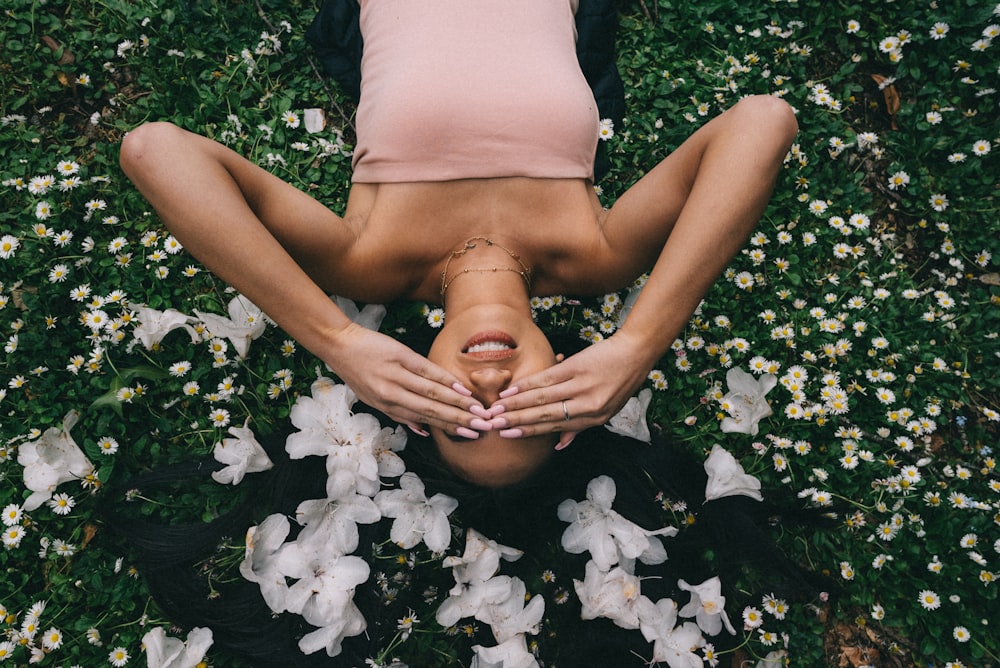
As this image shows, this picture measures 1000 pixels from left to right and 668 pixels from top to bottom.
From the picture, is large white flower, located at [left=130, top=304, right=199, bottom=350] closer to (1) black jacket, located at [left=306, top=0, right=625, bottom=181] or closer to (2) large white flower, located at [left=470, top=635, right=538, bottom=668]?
(1) black jacket, located at [left=306, top=0, right=625, bottom=181]

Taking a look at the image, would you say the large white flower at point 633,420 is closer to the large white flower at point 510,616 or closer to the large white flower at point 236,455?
the large white flower at point 510,616

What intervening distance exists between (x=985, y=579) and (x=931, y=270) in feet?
5.02

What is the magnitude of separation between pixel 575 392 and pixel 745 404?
114 centimetres

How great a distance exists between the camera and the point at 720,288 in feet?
10.8

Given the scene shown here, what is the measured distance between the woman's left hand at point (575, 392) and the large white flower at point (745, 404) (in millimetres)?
703

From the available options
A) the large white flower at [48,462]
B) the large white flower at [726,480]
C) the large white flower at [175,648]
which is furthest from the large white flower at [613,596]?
the large white flower at [48,462]

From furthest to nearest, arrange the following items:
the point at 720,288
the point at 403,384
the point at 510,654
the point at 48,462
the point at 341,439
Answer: the point at 720,288 → the point at 48,462 → the point at 341,439 → the point at 510,654 → the point at 403,384

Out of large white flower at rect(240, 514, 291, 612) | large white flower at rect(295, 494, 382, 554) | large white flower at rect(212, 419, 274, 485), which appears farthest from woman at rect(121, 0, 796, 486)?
large white flower at rect(240, 514, 291, 612)

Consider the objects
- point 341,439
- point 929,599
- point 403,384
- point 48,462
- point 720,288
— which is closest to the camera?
point 403,384

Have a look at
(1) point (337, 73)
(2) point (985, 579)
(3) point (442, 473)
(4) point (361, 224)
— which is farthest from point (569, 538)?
(1) point (337, 73)

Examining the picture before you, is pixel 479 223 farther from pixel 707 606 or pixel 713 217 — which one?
pixel 707 606

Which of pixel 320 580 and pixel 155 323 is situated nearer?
Result: pixel 320 580

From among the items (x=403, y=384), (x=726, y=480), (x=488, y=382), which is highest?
(x=488, y=382)

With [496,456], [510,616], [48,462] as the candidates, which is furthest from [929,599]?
[48,462]
